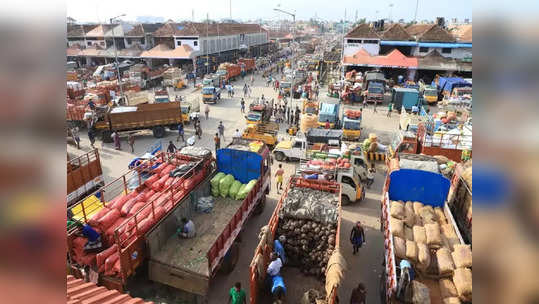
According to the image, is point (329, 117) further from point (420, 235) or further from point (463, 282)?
point (463, 282)

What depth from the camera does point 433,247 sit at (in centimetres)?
852

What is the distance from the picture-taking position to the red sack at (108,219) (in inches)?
344

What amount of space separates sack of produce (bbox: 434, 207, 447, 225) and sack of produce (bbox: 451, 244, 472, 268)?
1.76 m

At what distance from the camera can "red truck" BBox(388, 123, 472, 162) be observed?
607 inches

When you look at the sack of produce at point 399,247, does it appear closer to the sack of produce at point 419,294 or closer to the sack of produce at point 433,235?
the sack of produce at point 433,235

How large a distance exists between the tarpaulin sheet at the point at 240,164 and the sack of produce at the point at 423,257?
596 centimetres

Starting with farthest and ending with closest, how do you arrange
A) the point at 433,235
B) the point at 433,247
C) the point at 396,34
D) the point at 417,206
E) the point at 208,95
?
the point at 396,34, the point at 208,95, the point at 417,206, the point at 433,235, the point at 433,247

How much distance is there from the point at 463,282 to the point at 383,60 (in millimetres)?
36941

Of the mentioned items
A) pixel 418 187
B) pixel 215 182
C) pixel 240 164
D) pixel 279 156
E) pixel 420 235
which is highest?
pixel 240 164

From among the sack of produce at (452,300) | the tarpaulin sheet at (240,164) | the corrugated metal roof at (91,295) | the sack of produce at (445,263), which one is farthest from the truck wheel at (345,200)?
the corrugated metal roof at (91,295)

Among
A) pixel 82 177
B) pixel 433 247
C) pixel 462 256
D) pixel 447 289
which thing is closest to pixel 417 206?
pixel 433 247
